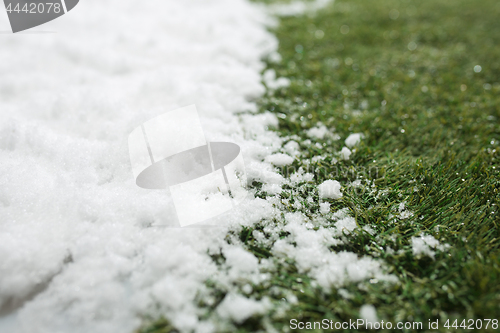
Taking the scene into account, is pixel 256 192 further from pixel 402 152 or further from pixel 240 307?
pixel 402 152

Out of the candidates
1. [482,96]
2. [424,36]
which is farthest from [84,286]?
[424,36]

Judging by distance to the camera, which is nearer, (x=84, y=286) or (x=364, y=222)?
(x=84, y=286)

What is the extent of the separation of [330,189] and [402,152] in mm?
535

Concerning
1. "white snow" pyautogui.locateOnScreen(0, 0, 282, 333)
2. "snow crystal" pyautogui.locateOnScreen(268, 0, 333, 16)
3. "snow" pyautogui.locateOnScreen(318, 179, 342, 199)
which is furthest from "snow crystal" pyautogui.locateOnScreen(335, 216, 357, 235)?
"snow crystal" pyautogui.locateOnScreen(268, 0, 333, 16)

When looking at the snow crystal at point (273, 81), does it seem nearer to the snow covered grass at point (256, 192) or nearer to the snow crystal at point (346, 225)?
the snow covered grass at point (256, 192)

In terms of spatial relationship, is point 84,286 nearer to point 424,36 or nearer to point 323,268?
point 323,268

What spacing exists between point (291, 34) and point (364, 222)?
7.08 ft

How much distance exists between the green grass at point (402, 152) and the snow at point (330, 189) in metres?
0.04

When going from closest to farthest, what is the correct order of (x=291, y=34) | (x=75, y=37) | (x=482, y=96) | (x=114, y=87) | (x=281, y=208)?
(x=281, y=208), (x=114, y=87), (x=482, y=96), (x=75, y=37), (x=291, y=34)

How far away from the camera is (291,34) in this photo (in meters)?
2.80

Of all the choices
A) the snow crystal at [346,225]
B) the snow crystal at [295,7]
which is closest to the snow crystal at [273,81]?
the snow crystal at [346,225]

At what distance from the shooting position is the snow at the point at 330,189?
1.26 meters

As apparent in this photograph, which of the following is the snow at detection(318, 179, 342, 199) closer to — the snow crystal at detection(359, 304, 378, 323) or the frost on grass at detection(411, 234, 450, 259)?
the frost on grass at detection(411, 234, 450, 259)

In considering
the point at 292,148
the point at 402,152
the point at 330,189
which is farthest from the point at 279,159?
the point at 402,152
